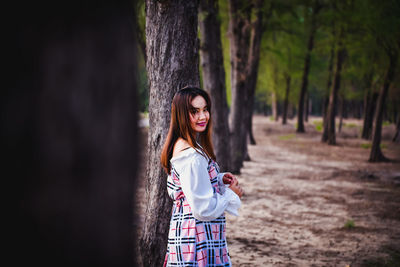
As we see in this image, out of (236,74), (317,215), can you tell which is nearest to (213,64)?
(236,74)

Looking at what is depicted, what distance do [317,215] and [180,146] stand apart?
5872mm

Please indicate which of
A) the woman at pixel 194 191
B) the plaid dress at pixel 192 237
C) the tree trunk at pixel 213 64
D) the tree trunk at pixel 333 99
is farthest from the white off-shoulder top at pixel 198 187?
the tree trunk at pixel 333 99

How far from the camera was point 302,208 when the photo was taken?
8016mm

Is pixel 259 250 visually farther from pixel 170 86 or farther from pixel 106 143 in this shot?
pixel 106 143

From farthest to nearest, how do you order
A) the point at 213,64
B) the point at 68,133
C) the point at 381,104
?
the point at 381,104 → the point at 213,64 → the point at 68,133

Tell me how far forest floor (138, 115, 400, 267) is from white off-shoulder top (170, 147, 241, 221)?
2.94m

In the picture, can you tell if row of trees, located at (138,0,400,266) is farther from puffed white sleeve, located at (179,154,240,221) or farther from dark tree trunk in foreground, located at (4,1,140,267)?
dark tree trunk in foreground, located at (4,1,140,267)

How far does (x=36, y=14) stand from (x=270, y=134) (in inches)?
1149

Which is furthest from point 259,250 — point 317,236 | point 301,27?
point 301,27

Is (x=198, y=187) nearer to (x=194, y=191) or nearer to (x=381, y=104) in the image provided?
(x=194, y=191)

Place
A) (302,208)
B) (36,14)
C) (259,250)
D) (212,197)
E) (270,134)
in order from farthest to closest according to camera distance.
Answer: (270,134) → (302,208) → (259,250) → (212,197) → (36,14)

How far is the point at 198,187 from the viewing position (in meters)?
2.24

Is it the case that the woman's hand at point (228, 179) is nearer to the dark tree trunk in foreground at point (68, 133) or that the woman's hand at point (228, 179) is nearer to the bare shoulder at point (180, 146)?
the bare shoulder at point (180, 146)

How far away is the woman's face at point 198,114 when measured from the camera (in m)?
2.55
